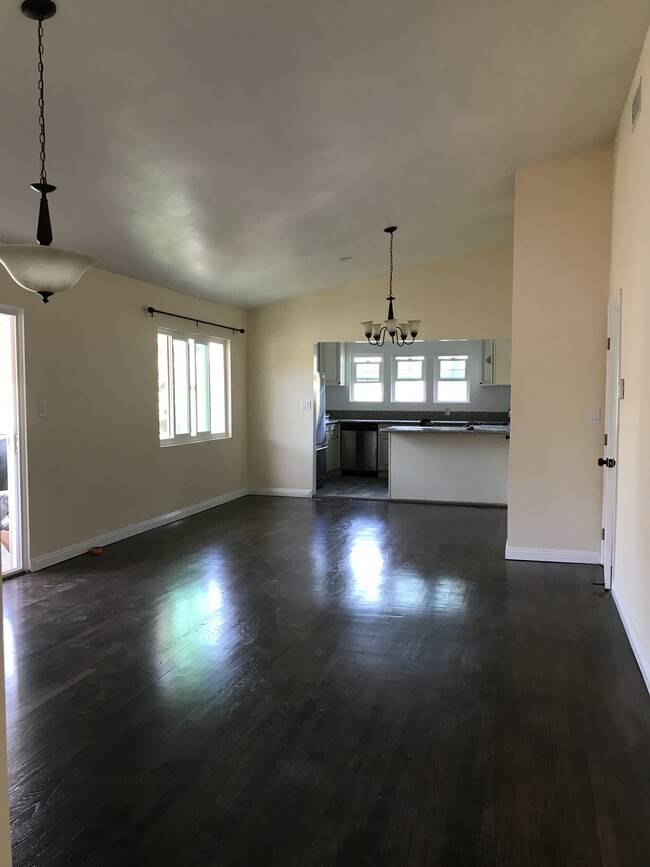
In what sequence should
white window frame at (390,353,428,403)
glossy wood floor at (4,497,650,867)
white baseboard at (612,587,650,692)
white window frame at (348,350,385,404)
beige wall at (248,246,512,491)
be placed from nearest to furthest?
glossy wood floor at (4,497,650,867)
white baseboard at (612,587,650,692)
beige wall at (248,246,512,491)
white window frame at (390,353,428,403)
white window frame at (348,350,385,404)

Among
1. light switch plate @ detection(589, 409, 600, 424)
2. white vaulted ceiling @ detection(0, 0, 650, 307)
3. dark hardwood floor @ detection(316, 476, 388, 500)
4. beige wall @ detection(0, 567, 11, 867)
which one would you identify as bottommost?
dark hardwood floor @ detection(316, 476, 388, 500)

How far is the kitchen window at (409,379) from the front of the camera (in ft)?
33.5

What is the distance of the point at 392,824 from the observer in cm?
197

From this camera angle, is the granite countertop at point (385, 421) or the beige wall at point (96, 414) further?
the granite countertop at point (385, 421)

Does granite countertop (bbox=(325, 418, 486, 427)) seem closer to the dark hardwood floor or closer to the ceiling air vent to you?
the dark hardwood floor

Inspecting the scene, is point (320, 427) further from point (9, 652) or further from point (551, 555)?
point (9, 652)

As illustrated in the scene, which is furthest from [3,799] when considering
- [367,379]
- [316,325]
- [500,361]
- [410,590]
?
[367,379]

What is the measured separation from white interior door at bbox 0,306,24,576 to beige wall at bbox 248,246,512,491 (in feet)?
13.0

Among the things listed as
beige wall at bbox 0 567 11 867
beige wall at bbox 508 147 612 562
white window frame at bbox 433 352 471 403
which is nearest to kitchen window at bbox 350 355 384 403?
white window frame at bbox 433 352 471 403

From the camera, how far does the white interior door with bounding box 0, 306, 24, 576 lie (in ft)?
15.1

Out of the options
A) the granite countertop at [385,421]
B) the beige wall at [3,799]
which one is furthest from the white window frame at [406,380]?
the beige wall at [3,799]

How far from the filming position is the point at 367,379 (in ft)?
34.4

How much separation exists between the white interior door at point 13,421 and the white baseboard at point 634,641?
4.15 meters

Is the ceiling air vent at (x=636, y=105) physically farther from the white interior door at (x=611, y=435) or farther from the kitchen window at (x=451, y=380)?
the kitchen window at (x=451, y=380)
